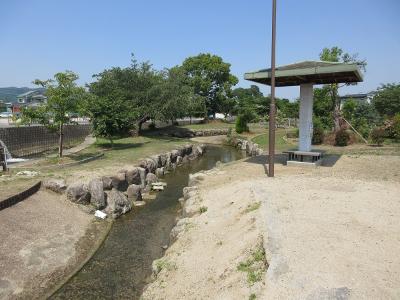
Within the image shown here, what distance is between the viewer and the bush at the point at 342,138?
26767 millimetres

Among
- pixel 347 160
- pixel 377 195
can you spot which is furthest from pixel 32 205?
pixel 347 160

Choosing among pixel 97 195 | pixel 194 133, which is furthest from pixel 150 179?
pixel 194 133

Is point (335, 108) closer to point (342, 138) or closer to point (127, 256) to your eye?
point (342, 138)

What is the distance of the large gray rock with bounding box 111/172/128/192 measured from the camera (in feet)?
56.8

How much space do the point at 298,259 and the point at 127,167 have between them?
47.9ft

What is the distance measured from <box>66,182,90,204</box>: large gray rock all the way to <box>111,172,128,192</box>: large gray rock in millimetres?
2312

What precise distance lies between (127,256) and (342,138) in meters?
20.8

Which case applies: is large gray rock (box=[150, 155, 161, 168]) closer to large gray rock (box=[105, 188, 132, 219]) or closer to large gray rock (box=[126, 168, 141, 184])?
large gray rock (box=[126, 168, 141, 184])

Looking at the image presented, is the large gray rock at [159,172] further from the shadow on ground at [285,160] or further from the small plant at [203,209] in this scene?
the small plant at [203,209]

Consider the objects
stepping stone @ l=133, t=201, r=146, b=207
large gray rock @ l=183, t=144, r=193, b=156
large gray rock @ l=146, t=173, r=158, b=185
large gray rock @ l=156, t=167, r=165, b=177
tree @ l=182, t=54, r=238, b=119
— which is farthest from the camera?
tree @ l=182, t=54, r=238, b=119

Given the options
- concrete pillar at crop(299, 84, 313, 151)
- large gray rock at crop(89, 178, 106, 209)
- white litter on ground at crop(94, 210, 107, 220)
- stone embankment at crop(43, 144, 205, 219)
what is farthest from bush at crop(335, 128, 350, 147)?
white litter on ground at crop(94, 210, 107, 220)

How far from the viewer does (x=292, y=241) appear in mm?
7438

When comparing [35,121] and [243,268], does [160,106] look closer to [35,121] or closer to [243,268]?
[35,121]

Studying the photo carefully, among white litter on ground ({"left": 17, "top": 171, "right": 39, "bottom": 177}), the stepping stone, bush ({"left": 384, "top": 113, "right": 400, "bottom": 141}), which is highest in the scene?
bush ({"left": 384, "top": 113, "right": 400, "bottom": 141})
